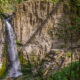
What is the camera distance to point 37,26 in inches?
512

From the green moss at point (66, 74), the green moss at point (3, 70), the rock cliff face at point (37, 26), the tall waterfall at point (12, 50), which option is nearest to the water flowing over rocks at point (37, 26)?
the rock cliff face at point (37, 26)

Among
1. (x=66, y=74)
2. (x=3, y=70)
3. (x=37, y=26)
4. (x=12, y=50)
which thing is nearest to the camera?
(x=66, y=74)

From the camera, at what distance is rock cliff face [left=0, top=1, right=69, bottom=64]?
1272 cm

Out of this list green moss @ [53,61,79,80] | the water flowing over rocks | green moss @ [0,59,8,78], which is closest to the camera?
green moss @ [53,61,79,80]

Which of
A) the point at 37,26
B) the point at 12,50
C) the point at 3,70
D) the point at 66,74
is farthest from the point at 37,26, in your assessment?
the point at 66,74

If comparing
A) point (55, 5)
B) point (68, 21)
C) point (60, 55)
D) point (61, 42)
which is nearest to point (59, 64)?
point (60, 55)

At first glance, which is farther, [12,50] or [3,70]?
[12,50]

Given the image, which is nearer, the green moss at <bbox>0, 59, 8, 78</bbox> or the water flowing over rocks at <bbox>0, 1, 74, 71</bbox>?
the green moss at <bbox>0, 59, 8, 78</bbox>

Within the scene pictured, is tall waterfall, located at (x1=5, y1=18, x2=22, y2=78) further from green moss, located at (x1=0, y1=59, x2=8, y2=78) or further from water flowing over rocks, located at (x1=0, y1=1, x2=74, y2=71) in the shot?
green moss, located at (x1=0, y1=59, x2=8, y2=78)

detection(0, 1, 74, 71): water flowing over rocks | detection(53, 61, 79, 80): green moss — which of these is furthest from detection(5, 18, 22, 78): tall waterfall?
detection(53, 61, 79, 80): green moss

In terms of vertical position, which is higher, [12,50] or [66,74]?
[12,50]

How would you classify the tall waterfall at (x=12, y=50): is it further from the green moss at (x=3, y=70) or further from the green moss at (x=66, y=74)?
the green moss at (x=66, y=74)

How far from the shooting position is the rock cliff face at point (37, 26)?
41.7 ft

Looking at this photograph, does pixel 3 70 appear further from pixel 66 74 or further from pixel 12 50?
pixel 66 74
